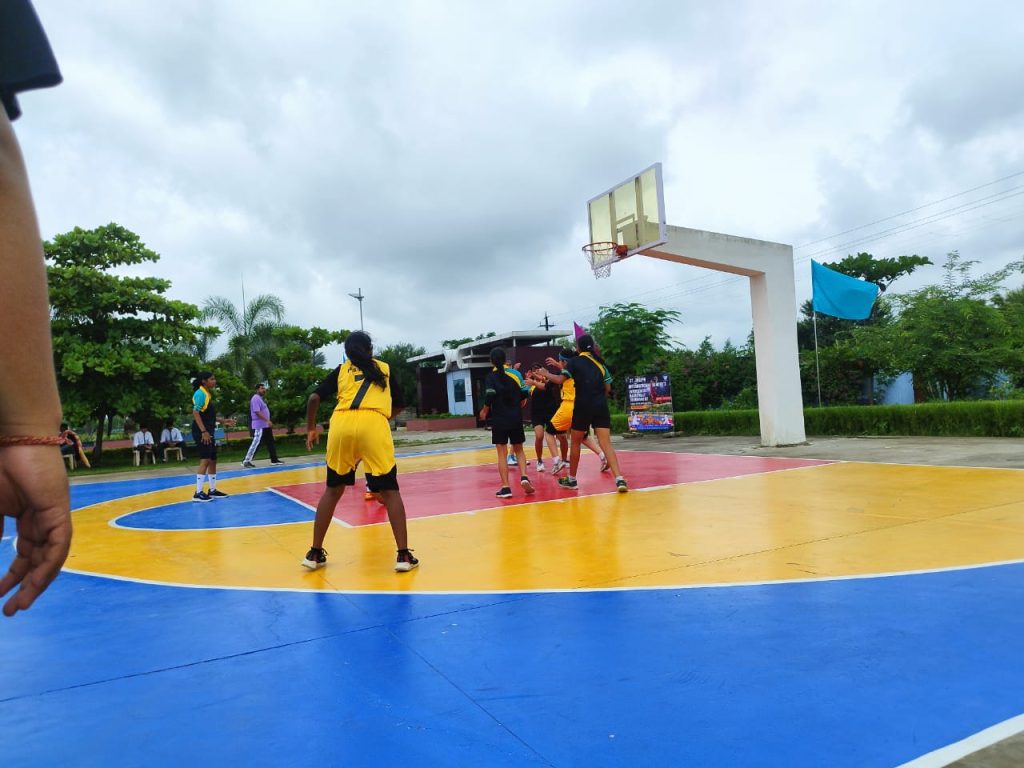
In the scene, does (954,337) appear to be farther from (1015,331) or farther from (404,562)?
(404,562)

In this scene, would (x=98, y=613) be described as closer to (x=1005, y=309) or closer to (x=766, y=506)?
(x=766, y=506)

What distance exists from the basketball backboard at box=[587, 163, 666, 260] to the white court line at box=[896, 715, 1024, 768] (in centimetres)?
1093

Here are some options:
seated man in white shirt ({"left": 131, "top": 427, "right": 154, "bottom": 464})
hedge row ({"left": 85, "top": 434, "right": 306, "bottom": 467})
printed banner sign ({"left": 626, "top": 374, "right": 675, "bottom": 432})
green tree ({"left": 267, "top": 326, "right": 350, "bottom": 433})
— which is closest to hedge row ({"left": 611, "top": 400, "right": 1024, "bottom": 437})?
printed banner sign ({"left": 626, "top": 374, "right": 675, "bottom": 432})

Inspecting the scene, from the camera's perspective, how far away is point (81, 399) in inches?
733

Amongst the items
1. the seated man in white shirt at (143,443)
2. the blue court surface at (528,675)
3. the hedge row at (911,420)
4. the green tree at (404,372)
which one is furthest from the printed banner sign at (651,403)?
the green tree at (404,372)

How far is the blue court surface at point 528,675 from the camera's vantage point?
2541mm

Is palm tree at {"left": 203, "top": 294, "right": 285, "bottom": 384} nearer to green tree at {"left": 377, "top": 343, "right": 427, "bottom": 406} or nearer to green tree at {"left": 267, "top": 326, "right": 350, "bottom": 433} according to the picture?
green tree at {"left": 267, "top": 326, "right": 350, "bottom": 433}

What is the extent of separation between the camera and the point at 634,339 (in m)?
23.3

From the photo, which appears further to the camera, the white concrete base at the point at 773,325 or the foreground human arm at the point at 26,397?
the white concrete base at the point at 773,325

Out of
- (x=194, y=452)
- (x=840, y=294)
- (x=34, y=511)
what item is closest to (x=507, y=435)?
(x=34, y=511)

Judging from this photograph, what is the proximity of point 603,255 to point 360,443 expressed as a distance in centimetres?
998

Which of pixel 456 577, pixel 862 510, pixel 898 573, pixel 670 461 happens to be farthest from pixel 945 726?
pixel 670 461

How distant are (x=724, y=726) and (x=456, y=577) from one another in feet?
8.46

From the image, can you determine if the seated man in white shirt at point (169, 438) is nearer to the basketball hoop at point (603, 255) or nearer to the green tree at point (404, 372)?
the basketball hoop at point (603, 255)
